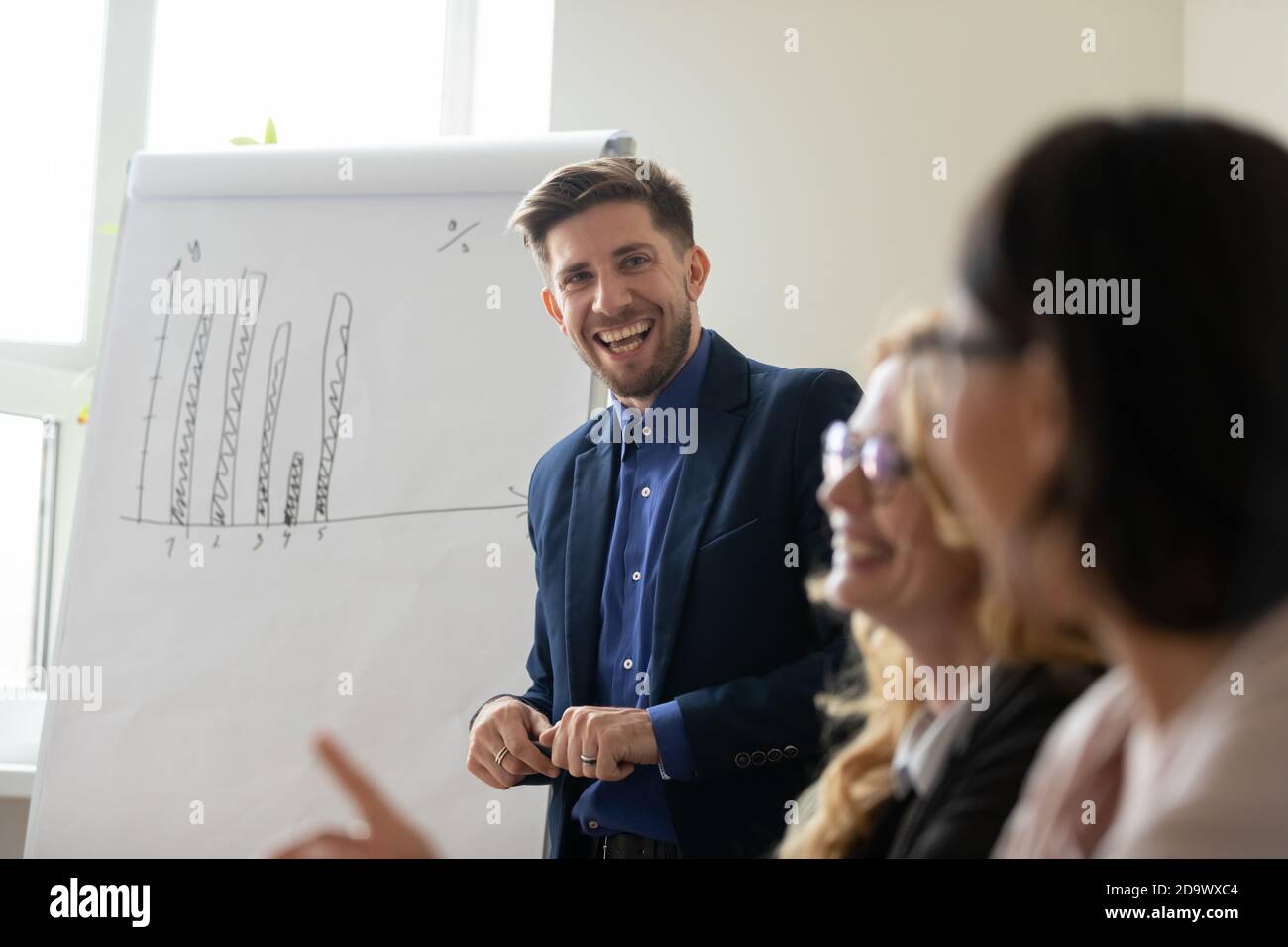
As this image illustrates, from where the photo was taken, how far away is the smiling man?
1.19 m

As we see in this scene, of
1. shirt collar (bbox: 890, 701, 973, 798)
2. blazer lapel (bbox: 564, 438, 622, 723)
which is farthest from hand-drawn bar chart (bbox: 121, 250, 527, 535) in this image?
shirt collar (bbox: 890, 701, 973, 798)

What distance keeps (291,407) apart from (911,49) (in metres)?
1.34

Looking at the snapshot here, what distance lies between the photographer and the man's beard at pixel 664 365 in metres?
1.41

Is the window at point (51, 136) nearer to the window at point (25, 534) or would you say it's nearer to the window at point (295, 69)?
the window at point (295, 69)

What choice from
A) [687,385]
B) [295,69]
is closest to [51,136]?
[295,69]

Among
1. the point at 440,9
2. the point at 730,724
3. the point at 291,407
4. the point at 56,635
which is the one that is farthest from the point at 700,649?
the point at 440,9

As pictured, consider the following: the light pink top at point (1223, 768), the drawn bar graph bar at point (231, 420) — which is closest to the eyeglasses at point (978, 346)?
the light pink top at point (1223, 768)

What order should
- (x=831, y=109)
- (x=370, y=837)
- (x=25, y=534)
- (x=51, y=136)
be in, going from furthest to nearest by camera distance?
(x=51, y=136) < (x=25, y=534) < (x=831, y=109) < (x=370, y=837)

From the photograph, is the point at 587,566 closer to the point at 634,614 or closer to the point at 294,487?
the point at 634,614

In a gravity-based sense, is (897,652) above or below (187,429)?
below

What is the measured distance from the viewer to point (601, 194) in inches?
56.7

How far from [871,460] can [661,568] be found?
61 cm

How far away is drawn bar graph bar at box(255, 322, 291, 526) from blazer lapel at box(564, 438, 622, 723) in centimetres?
57

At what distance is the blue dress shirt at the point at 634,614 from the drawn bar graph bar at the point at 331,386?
538 millimetres
